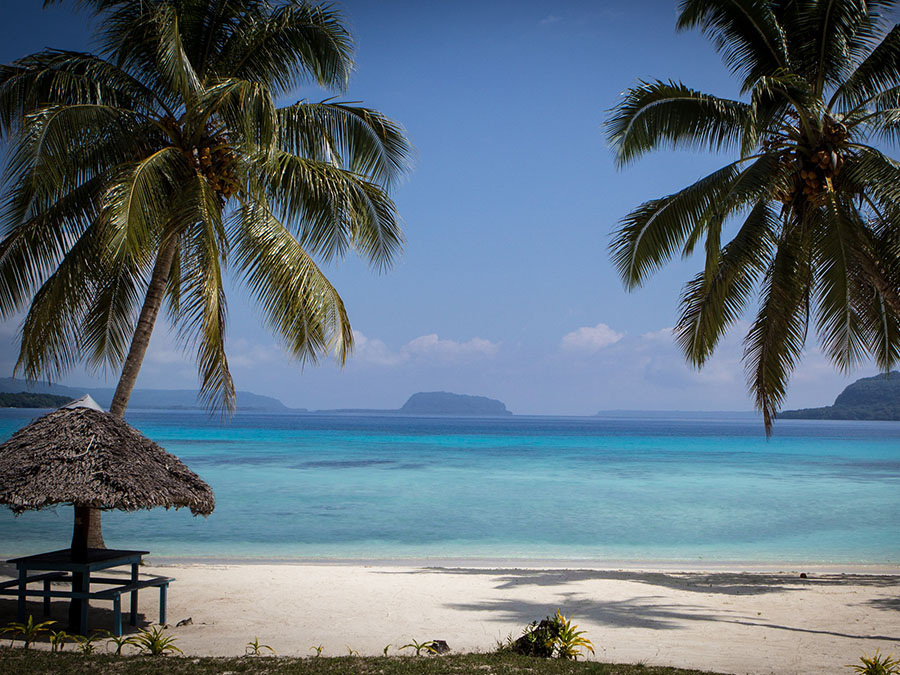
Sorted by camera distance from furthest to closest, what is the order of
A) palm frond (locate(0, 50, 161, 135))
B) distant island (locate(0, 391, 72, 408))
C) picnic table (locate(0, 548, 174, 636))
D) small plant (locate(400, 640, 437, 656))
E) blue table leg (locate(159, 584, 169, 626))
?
distant island (locate(0, 391, 72, 408)), palm frond (locate(0, 50, 161, 135)), blue table leg (locate(159, 584, 169, 626)), picnic table (locate(0, 548, 174, 636)), small plant (locate(400, 640, 437, 656))

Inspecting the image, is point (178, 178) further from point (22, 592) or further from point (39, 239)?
point (22, 592)

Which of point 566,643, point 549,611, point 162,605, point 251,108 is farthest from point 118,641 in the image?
point 251,108

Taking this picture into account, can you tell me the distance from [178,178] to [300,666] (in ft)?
19.1

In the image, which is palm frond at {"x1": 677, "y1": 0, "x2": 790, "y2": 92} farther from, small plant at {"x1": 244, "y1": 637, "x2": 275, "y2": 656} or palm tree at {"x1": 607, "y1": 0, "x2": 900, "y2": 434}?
small plant at {"x1": 244, "y1": 637, "x2": 275, "y2": 656}

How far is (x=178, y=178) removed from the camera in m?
8.20

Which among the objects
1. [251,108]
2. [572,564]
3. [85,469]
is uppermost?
[251,108]

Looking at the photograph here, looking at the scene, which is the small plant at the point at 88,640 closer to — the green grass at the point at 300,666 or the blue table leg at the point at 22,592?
the green grass at the point at 300,666

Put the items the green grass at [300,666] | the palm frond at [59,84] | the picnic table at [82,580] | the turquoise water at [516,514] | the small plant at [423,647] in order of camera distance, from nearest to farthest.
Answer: the green grass at [300,666] → the small plant at [423,647] → the picnic table at [82,580] → the palm frond at [59,84] → the turquoise water at [516,514]

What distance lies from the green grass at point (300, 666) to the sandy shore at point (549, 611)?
46cm

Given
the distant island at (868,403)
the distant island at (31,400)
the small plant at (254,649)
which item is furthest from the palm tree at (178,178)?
the distant island at (868,403)

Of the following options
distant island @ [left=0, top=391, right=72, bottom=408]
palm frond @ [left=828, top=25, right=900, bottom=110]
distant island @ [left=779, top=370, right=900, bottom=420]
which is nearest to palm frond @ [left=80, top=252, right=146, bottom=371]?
palm frond @ [left=828, top=25, right=900, bottom=110]

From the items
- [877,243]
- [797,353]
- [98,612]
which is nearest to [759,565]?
[797,353]

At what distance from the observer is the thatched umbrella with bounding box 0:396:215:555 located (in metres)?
5.57

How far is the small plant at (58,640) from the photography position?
16.9 feet
